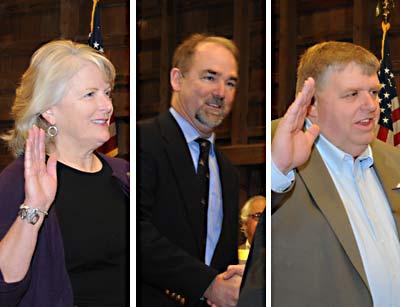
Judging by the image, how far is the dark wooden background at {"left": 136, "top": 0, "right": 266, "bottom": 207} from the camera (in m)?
2.89

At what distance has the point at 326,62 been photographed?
310 centimetres

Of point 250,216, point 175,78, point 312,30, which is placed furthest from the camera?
point 312,30

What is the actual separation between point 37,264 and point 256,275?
0.73 m

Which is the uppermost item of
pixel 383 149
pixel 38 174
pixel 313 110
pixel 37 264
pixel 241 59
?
pixel 241 59

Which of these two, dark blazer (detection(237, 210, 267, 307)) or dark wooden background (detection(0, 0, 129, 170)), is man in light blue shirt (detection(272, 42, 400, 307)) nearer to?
dark blazer (detection(237, 210, 267, 307))

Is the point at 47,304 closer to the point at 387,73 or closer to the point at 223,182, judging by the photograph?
the point at 223,182

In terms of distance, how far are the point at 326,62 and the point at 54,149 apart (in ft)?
3.10

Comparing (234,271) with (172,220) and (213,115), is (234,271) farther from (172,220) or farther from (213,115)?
(213,115)

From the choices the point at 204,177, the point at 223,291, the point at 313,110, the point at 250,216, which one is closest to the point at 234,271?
the point at 223,291

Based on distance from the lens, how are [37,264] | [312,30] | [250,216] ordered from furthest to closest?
1. [312,30]
2. [250,216]
3. [37,264]

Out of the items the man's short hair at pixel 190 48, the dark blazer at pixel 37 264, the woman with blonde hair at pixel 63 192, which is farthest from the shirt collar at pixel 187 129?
the dark blazer at pixel 37 264

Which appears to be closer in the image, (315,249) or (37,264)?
(37,264)

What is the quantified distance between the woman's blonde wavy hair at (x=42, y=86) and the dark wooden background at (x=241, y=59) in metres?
0.23

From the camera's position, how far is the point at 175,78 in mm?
2924
